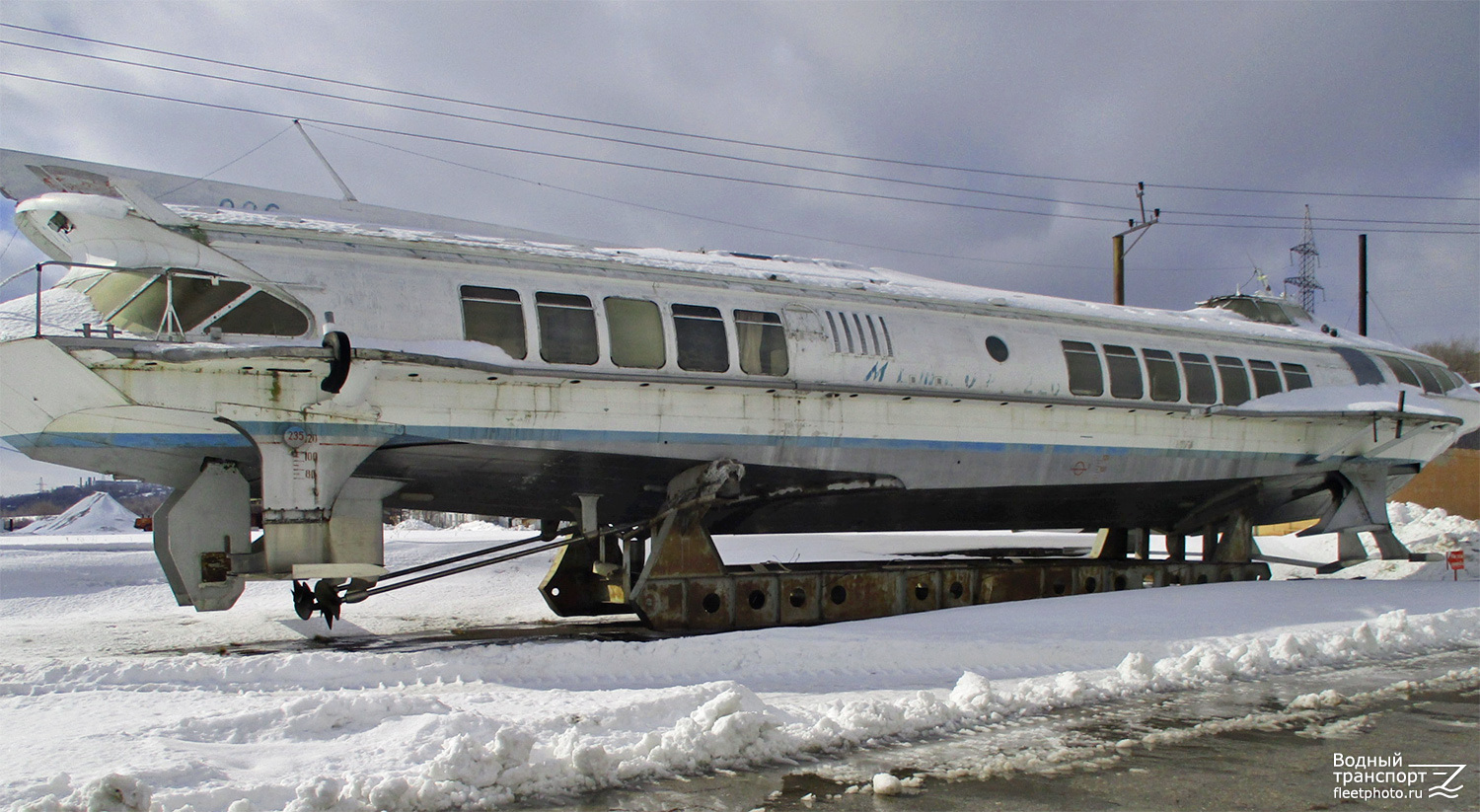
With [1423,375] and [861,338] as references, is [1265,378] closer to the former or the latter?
[1423,375]

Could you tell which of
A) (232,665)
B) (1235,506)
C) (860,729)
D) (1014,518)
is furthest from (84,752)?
(1235,506)

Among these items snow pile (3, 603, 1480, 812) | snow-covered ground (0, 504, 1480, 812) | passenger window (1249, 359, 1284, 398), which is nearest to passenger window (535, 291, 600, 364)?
snow-covered ground (0, 504, 1480, 812)

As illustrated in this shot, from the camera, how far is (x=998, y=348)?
11.1 m

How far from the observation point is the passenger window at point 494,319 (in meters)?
8.51

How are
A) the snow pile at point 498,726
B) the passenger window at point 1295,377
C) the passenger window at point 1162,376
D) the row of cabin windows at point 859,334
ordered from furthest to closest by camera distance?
the passenger window at point 1295,377, the passenger window at point 1162,376, the row of cabin windows at point 859,334, the snow pile at point 498,726

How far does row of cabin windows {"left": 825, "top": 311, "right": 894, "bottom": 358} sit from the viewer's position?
33.1 feet

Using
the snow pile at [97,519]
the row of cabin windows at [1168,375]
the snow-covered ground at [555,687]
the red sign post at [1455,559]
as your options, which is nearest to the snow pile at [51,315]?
the snow-covered ground at [555,687]

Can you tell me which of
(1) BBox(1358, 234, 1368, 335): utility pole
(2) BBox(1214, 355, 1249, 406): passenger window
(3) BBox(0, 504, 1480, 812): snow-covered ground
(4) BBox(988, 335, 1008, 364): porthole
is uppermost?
(1) BBox(1358, 234, 1368, 335): utility pole

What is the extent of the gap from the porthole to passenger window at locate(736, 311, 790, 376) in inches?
109

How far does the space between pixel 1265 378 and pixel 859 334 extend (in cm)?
672

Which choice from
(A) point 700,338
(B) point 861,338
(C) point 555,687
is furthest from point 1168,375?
(C) point 555,687

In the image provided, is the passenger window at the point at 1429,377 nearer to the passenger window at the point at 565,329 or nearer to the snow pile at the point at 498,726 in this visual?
the snow pile at the point at 498,726

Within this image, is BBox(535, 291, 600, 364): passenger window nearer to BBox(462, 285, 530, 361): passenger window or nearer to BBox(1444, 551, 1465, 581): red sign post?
BBox(462, 285, 530, 361): passenger window

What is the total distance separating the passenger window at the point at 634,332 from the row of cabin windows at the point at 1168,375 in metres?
5.32
